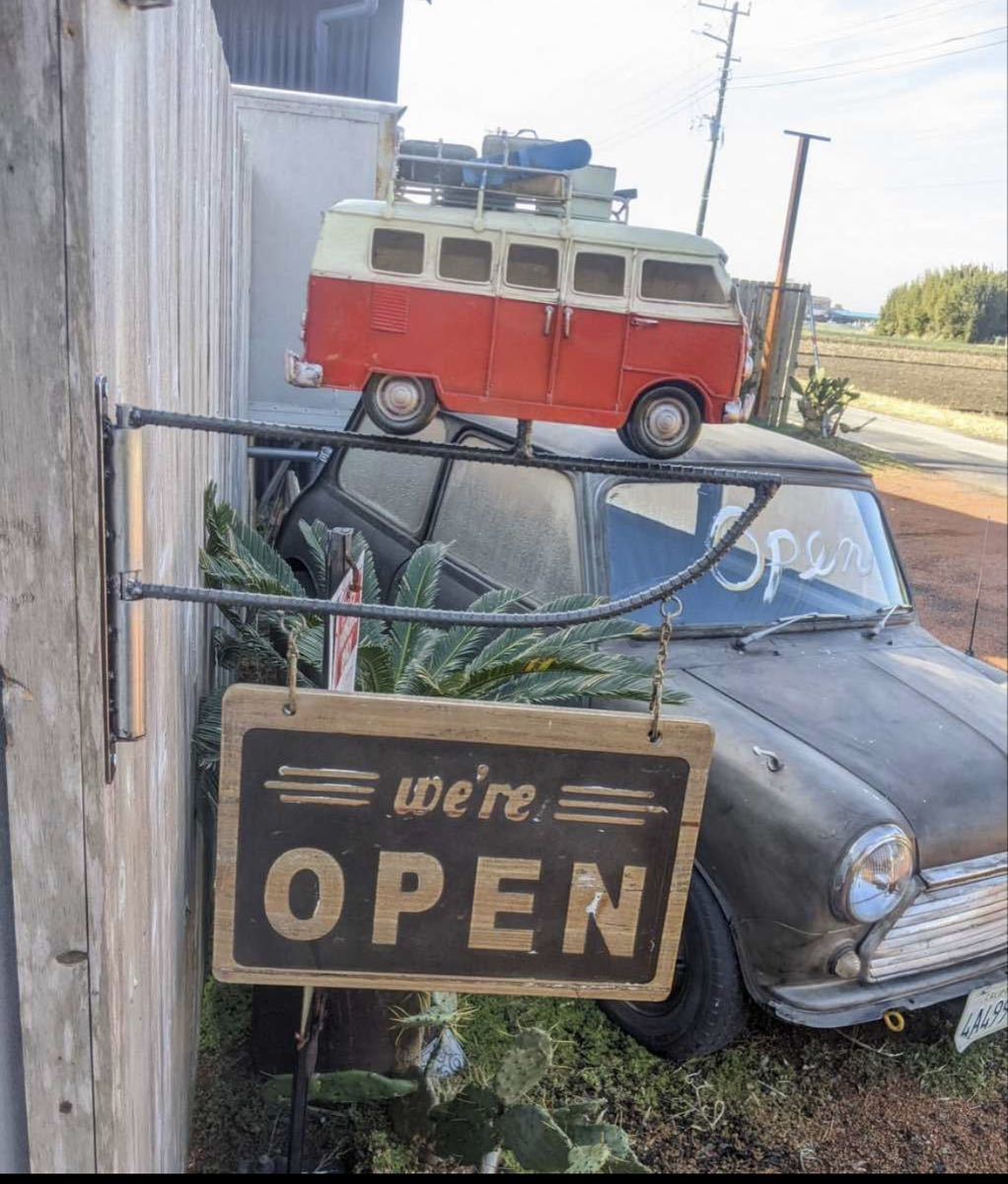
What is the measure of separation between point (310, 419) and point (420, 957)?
483 cm

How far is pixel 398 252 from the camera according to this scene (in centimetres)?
146

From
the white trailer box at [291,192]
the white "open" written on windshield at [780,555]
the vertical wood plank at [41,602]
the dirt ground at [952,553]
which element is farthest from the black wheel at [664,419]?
the dirt ground at [952,553]

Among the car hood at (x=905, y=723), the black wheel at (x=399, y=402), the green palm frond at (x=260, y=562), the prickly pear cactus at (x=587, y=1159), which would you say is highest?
the black wheel at (x=399, y=402)

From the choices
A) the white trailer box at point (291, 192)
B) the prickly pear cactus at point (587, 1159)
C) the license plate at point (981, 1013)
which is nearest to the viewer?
the prickly pear cactus at point (587, 1159)

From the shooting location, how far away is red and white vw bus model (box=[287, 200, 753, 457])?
4.71 feet

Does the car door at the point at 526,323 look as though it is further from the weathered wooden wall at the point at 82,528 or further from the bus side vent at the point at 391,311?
the weathered wooden wall at the point at 82,528

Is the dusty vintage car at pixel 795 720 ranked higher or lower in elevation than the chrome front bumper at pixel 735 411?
lower

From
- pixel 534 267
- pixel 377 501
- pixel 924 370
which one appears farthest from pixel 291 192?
pixel 924 370

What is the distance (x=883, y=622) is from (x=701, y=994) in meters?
1.57

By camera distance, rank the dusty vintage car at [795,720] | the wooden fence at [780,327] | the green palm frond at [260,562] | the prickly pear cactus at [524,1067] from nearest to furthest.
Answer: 1. the prickly pear cactus at [524,1067]
2. the green palm frond at [260,562]
3. the dusty vintage car at [795,720]
4. the wooden fence at [780,327]

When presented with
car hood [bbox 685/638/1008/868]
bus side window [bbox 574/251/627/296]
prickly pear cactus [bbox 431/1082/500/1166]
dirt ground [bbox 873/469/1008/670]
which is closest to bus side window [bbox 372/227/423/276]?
bus side window [bbox 574/251/627/296]

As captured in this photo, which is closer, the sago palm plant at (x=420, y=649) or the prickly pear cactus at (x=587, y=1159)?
the prickly pear cactus at (x=587, y=1159)

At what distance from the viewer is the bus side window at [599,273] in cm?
142

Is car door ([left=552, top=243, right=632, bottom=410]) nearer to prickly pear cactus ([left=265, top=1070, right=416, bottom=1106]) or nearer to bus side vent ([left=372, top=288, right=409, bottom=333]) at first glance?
bus side vent ([left=372, top=288, right=409, bottom=333])
